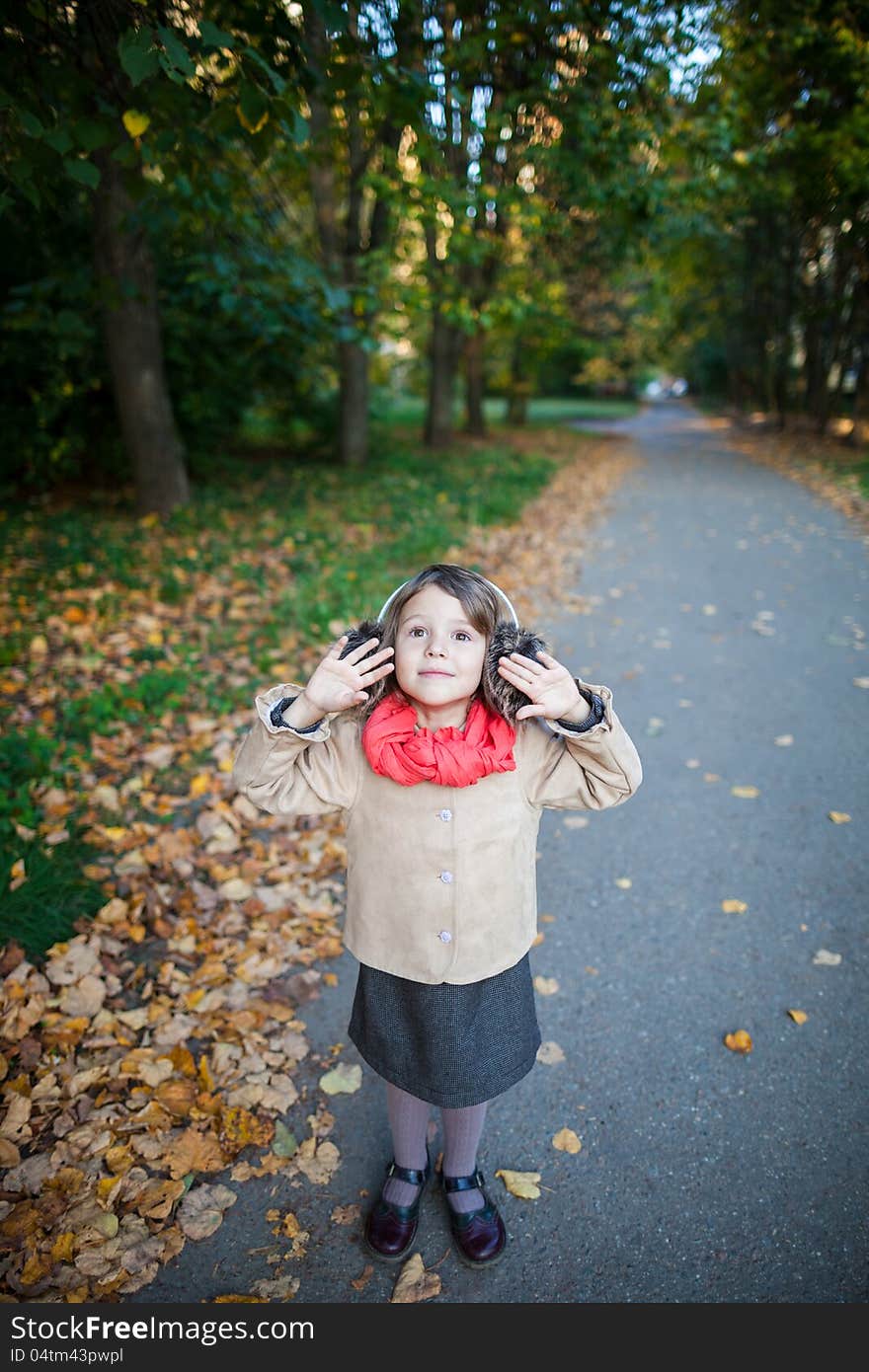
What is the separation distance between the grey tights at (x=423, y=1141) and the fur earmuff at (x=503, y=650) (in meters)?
1.11

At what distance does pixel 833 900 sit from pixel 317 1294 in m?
2.54

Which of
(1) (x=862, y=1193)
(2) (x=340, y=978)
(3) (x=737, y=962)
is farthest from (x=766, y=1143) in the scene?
(2) (x=340, y=978)

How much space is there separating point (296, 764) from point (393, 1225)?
132 centimetres

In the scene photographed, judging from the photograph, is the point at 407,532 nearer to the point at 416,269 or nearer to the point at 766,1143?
the point at 416,269

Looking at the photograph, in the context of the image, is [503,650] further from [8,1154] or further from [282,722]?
[8,1154]

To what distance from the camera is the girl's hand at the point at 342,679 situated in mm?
1729

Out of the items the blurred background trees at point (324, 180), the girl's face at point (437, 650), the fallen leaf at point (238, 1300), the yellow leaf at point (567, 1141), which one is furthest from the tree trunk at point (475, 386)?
the fallen leaf at point (238, 1300)

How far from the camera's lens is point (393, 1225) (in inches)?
82.4

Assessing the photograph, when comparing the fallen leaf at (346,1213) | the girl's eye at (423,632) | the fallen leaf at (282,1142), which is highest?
the girl's eye at (423,632)

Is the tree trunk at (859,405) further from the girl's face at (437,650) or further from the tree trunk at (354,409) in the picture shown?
the girl's face at (437,650)

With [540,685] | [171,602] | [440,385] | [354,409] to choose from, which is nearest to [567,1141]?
[540,685]

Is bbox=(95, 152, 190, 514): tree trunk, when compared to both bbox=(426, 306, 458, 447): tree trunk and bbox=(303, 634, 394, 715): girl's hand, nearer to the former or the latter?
bbox=(303, 634, 394, 715): girl's hand

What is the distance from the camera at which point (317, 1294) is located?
198cm

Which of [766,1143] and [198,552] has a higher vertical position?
[198,552]
